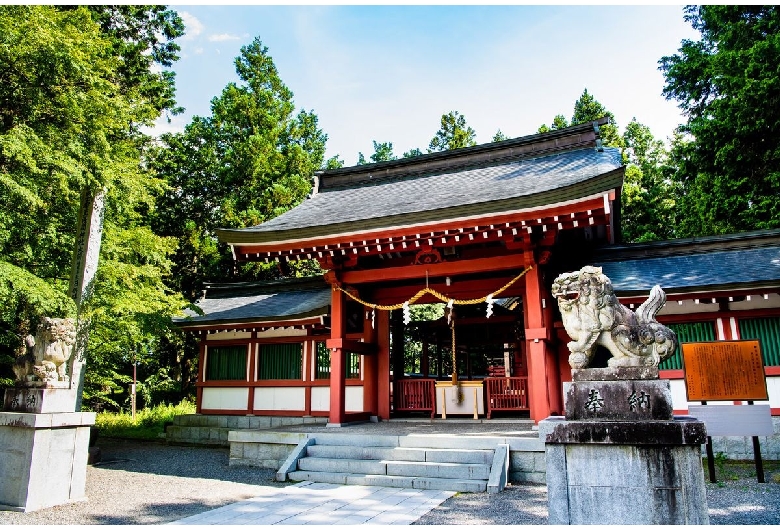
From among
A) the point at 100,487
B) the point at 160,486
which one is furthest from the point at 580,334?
the point at 100,487

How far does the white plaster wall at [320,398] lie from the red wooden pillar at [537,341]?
538 cm

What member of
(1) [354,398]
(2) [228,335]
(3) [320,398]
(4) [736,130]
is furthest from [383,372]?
(4) [736,130]

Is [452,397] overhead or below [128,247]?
below

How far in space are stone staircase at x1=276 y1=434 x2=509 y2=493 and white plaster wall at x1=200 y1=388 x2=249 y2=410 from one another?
5.22 metres

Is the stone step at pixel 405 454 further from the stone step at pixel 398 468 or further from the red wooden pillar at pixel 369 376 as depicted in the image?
the red wooden pillar at pixel 369 376

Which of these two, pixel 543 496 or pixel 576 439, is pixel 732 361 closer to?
pixel 543 496

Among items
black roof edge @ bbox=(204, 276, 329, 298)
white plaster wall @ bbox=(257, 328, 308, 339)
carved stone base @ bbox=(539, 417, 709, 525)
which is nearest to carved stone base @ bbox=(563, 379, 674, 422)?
carved stone base @ bbox=(539, 417, 709, 525)

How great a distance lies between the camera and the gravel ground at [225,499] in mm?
5309

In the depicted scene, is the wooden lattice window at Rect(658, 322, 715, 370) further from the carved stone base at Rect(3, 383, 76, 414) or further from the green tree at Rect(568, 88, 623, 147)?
the green tree at Rect(568, 88, 623, 147)

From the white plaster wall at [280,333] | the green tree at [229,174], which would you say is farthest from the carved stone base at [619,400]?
the green tree at [229,174]

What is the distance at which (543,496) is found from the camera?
6137mm

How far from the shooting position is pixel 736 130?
46.8 feet

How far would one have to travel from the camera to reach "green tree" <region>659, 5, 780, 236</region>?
1359 centimetres

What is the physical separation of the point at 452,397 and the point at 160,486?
6240mm
